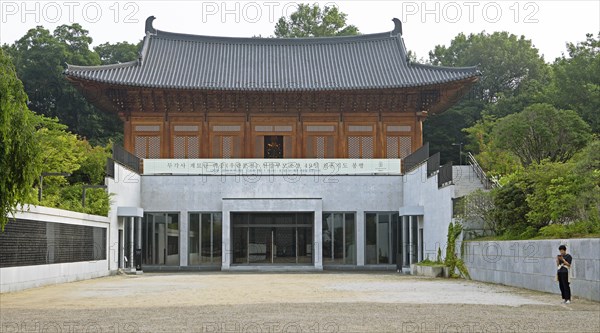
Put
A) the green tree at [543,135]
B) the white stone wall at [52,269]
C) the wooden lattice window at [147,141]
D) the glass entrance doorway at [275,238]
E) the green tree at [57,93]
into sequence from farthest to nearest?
the green tree at [57,93] < the wooden lattice window at [147,141] < the glass entrance doorway at [275,238] < the green tree at [543,135] < the white stone wall at [52,269]

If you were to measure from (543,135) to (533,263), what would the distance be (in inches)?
496

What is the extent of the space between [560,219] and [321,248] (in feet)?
45.6

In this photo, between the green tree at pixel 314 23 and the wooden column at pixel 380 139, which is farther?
the green tree at pixel 314 23

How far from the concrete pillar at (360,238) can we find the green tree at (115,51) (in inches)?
1094

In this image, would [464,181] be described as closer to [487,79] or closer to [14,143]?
[14,143]

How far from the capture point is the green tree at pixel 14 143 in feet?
39.6

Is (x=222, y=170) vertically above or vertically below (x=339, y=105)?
below

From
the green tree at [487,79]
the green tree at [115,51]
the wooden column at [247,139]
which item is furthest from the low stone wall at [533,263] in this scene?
the green tree at [115,51]

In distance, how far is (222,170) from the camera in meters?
33.3

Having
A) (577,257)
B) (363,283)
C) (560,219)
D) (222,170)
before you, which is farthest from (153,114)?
(577,257)

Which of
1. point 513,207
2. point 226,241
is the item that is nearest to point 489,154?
point 226,241

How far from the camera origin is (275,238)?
32.9 meters

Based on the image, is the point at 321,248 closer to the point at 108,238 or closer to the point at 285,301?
the point at 108,238

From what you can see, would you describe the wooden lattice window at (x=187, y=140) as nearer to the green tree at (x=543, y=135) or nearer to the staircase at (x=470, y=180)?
the staircase at (x=470, y=180)
